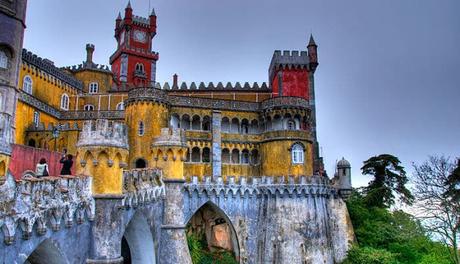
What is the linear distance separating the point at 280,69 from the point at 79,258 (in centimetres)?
3694

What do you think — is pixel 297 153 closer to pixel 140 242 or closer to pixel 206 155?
pixel 206 155

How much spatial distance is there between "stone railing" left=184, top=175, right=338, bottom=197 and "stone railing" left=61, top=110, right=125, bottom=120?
12607 millimetres

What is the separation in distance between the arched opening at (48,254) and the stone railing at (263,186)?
22686mm

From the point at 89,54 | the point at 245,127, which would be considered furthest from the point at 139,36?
the point at 245,127

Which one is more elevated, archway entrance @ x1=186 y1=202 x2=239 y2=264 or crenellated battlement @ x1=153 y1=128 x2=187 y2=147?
crenellated battlement @ x1=153 y1=128 x2=187 y2=147

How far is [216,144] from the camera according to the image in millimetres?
39094

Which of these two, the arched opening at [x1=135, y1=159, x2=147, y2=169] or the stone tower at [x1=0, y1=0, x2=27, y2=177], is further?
the arched opening at [x1=135, y1=159, x2=147, y2=169]

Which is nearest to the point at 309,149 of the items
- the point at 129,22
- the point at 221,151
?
the point at 221,151

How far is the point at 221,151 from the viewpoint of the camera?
131 ft

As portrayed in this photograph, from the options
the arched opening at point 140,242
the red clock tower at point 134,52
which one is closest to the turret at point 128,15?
the red clock tower at point 134,52

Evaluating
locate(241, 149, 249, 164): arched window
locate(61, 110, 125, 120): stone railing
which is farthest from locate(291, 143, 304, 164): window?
locate(61, 110, 125, 120): stone railing

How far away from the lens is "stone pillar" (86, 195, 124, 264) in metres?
12.8

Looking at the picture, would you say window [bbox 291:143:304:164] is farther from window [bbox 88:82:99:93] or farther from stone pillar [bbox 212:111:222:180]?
window [bbox 88:82:99:93]

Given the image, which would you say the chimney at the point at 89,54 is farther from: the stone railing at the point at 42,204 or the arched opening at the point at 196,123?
the stone railing at the point at 42,204
